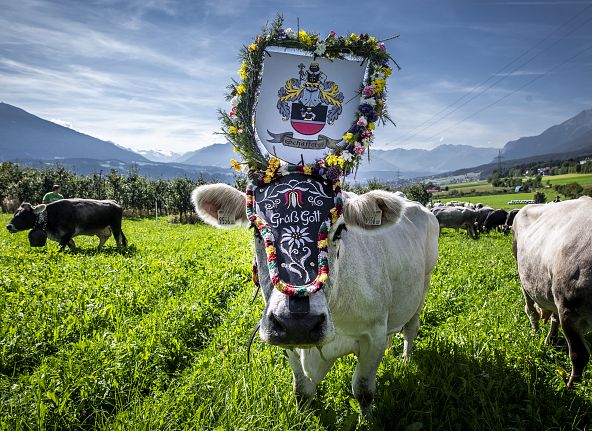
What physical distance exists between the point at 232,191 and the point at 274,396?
2239 millimetres

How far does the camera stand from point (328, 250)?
10.1ft

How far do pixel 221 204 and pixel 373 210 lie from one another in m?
1.50

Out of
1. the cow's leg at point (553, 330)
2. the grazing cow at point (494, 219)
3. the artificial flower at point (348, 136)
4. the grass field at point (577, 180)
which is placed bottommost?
the grazing cow at point (494, 219)

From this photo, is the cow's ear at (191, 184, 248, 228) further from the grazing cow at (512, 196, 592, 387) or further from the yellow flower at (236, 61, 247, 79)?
the grazing cow at (512, 196, 592, 387)

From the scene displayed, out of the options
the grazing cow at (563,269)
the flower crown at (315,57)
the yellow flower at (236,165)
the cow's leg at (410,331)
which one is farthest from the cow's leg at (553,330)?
the yellow flower at (236,165)

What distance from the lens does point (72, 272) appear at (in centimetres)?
979

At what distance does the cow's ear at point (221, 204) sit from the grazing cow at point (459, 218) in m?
27.9

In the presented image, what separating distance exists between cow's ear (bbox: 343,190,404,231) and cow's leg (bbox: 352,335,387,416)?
1.14 metres

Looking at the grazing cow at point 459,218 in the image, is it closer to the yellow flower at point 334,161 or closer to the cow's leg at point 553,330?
the cow's leg at point 553,330

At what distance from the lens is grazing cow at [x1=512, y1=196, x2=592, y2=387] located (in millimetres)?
4316

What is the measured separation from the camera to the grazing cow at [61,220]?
15.0 metres

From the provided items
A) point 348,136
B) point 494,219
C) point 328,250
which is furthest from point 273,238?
point 494,219

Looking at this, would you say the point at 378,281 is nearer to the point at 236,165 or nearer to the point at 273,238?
the point at 273,238

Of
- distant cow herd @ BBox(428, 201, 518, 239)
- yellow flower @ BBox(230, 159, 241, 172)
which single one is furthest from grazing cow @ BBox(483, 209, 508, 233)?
yellow flower @ BBox(230, 159, 241, 172)
